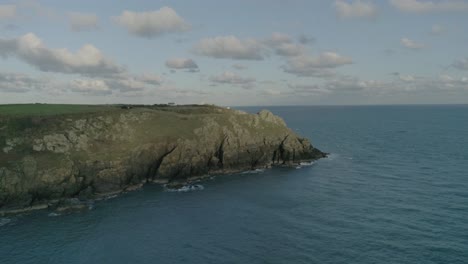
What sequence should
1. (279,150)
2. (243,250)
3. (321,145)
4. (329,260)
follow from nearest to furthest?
(329,260) → (243,250) → (279,150) → (321,145)

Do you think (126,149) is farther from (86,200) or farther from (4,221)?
(4,221)

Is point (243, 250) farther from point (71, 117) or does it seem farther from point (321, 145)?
point (321, 145)

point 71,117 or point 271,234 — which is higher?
point 71,117

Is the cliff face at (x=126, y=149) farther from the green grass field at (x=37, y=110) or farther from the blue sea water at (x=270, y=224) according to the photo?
the blue sea water at (x=270, y=224)

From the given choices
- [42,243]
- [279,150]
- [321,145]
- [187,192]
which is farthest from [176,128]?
[321,145]

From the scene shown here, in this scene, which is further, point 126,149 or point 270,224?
point 126,149

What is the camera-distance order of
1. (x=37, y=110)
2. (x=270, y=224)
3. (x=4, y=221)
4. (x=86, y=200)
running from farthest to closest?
(x=37, y=110) < (x=86, y=200) < (x=4, y=221) < (x=270, y=224)

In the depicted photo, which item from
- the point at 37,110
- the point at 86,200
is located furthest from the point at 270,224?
the point at 37,110
